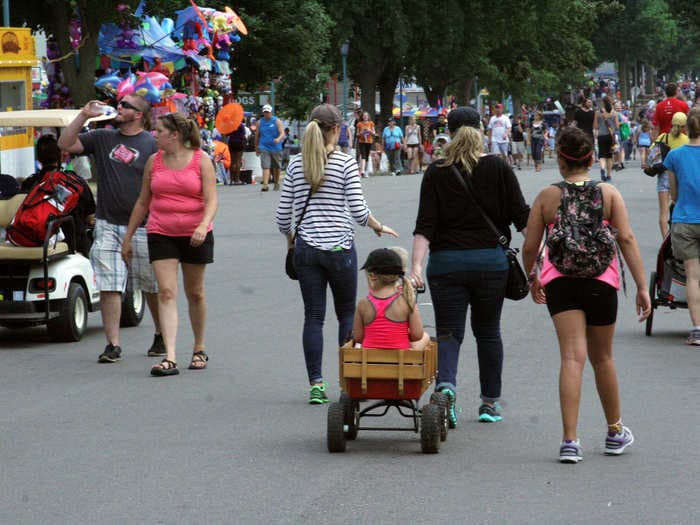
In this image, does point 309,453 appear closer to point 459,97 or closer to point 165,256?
point 165,256

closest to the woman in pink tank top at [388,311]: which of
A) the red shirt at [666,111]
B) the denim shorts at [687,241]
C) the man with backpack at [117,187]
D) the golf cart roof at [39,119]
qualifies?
the man with backpack at [117,187]

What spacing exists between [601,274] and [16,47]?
15.5 meters

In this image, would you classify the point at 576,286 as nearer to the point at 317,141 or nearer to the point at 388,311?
the point at 388,311

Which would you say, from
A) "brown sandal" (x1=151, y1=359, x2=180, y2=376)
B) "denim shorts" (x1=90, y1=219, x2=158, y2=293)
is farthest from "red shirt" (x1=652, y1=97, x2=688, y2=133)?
"brown sandal" (x1=151, y1=359, x2=180, y2=376)

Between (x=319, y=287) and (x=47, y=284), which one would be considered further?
(x=47, y=284)

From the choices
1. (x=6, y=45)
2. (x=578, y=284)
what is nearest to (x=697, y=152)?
(x=578, y=284)

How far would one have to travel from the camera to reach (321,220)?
8.91 m

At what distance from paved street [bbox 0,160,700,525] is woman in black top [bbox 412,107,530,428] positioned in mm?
605

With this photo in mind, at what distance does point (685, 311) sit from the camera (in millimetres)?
13789

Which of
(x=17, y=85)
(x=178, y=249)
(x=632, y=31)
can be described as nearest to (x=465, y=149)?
(x=178, y=249)

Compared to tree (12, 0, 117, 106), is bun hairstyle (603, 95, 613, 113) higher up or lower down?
lower down

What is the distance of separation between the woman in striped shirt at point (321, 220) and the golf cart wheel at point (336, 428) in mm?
1483

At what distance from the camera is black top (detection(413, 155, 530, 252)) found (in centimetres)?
796

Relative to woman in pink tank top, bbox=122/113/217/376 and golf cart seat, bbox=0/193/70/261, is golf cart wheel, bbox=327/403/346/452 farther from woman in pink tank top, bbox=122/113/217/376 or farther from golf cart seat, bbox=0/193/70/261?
golf cart seat, bbox=0/193/70/261
